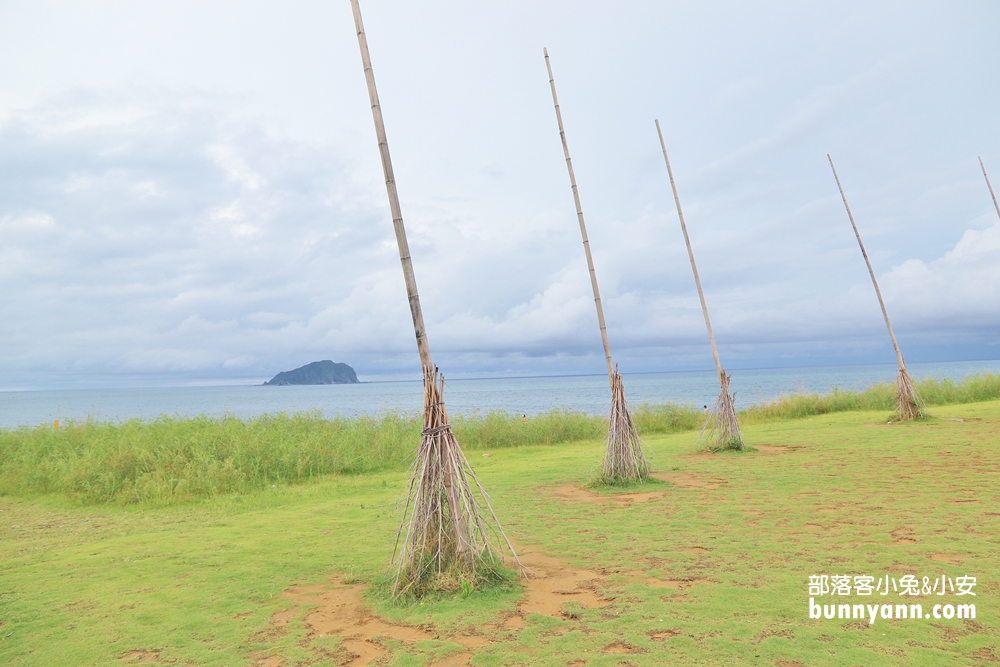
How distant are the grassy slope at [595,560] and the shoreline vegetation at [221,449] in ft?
2.19

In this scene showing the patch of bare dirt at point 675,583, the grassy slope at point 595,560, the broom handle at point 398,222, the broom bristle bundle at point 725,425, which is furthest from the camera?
the broom bristle bundle at point 725,425

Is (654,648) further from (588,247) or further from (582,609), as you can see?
(588,247)

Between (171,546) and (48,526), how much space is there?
109 inches

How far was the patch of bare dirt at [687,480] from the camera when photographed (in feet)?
24.4

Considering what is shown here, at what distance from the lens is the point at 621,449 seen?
7695 mm

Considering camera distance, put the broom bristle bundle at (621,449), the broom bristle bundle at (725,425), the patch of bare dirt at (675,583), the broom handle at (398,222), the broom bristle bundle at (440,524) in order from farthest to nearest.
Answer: the broom bristle bundle at (725,425), the broom bristle bundle at (621,449), the broom handle at (398,222), the broom bristle bundle at (440,524), the patch of bare dirt at (675,583)

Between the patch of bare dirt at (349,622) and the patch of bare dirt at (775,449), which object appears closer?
the patch of bare dirt at (349,622)

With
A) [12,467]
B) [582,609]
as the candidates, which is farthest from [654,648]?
[12,467]

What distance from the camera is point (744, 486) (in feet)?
23.7

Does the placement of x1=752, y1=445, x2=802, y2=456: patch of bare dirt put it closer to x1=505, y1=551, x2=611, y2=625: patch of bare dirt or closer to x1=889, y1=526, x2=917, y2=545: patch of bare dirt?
x1=889, y1=526, x2=917, y2=545: patch of bare dirt


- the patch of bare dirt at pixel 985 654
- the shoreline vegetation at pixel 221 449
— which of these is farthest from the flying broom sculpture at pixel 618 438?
the patch of bare dirt at pixel 985 654

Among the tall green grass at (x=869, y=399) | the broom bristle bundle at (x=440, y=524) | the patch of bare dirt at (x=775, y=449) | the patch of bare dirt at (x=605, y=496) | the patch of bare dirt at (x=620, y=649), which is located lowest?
the tall green grass at (x=869, y=399)

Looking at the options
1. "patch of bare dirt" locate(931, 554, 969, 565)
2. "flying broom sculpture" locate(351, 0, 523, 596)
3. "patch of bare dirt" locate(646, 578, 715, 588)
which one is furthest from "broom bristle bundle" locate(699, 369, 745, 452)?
"flying broom sculpture" locate(351, 0, 523, 596)

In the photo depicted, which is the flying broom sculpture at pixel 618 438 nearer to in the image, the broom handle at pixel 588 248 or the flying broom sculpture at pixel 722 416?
the broom handle at pixel 588 248
